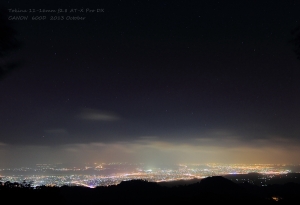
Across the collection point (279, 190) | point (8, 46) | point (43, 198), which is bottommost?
point (279, 190)

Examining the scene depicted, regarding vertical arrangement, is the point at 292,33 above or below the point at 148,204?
above

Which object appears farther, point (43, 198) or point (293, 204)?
point (293, 204)

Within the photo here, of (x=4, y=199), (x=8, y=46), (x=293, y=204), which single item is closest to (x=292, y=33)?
(x=293, y=204)

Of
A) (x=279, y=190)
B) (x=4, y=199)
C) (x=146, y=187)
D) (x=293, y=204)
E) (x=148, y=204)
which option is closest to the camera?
(x=4, y=199)

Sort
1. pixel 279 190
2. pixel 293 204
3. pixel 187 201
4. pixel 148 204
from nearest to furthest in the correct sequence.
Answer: pixel 293 204 < pixel 187 201 < pixel 148 204 < pixel 279 190

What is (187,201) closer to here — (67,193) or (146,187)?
(146,187)

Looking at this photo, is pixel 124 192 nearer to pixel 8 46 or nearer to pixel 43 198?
pixel 43 198

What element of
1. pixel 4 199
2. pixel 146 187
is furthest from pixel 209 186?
pixel 4 199
